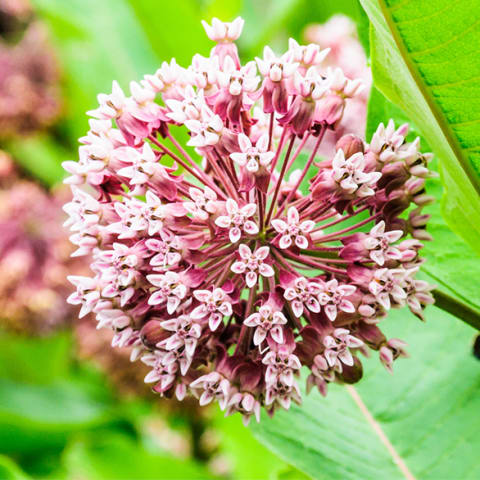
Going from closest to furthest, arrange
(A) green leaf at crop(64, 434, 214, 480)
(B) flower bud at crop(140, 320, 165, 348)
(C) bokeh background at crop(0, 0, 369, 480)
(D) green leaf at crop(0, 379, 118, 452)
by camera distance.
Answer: (B) flower bud at crop(140, 320, 165, 348) < (A) green leaf at crop(64, 434, 214, 480) < (C) bokeh background at crop(0, 0, 369, 480) < (D) green leaf at crop(0, 379, 118, 452)

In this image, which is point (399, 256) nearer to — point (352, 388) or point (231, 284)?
point (231, 284)

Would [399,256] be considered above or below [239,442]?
above

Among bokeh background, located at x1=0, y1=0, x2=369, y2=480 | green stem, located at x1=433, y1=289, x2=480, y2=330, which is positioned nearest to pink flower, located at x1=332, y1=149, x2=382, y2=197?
green stem, located at x1=433, y1=289, x2=480, y2=330

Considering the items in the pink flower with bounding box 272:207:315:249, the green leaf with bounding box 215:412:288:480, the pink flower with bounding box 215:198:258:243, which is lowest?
the green leaf with bounding box 215:412:288:480

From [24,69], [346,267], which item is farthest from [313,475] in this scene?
[24,69]

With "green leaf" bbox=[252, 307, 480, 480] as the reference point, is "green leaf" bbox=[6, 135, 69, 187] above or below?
above

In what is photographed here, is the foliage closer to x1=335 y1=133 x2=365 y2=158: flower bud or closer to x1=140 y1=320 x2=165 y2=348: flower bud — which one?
x1=335 y1=133 x2=365 y2=158: flower bud

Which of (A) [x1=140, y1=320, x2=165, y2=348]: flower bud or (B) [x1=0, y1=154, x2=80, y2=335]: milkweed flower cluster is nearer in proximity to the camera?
(A) [x1=140, y1=320, x2=165, y2=348]: flower bud

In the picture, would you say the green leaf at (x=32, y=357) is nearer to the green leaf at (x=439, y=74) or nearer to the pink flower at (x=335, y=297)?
the pink flower at (x=335, y=297)
